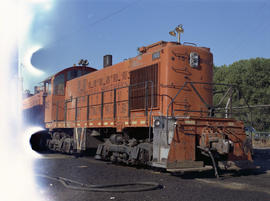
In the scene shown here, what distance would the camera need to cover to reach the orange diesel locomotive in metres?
7.10

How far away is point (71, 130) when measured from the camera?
44.3ft

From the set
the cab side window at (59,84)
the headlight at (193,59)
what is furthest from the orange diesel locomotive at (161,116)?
the cab side window at (59,84)

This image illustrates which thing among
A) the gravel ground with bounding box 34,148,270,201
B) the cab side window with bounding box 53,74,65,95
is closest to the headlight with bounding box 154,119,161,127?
the gravel ground with bounding box 34,148,270,201

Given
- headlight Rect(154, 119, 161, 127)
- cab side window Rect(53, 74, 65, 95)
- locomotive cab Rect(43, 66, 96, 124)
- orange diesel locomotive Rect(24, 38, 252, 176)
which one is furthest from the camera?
cab side window Rect(53, 74, 65, 95)

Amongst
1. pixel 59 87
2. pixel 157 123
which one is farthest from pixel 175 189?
pixel 59 87

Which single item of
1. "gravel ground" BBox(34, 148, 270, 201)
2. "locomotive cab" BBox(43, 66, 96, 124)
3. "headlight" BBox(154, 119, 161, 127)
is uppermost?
"locomotive cab" BBox(43, 66, 96, 124)

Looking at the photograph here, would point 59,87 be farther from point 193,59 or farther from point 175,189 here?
point 175,189

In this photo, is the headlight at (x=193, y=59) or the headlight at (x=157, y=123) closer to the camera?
the headlight at (x=157, y=123)

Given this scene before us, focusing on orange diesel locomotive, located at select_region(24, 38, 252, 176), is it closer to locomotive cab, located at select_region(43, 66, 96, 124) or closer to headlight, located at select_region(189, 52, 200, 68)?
headlight, located at select_region(189, 52, 200, 68)

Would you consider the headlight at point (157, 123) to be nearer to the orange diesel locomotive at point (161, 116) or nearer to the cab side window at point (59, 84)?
the orange diesel locomotive at point (161, 116)

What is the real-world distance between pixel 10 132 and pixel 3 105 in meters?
0.19

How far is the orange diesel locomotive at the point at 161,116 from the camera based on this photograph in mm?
7098

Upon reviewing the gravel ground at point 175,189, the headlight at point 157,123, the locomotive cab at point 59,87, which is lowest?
the gravel ground at point 175,189

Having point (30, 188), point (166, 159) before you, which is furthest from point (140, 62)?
point (30, 188)
